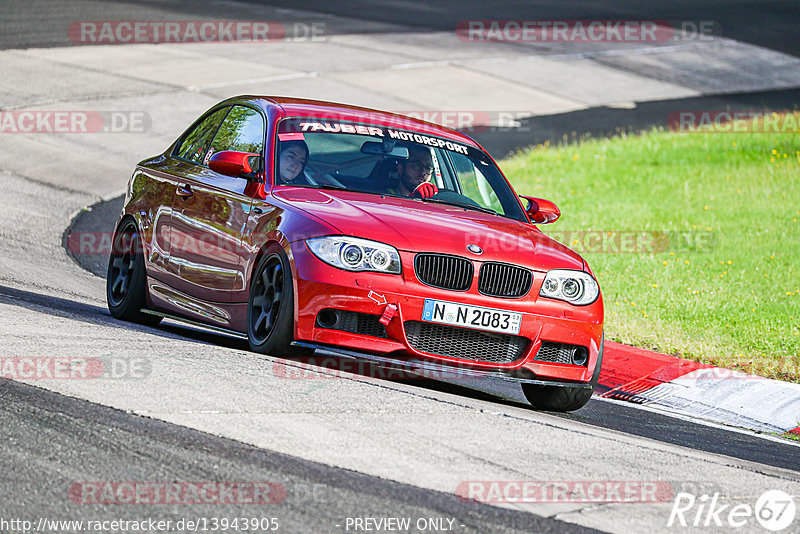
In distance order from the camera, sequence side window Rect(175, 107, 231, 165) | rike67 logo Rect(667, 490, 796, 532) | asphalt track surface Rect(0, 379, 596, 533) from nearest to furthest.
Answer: asphalt track surface Rect(0, 379, 596, 533) < rike67 logo Rect(667, 490, 796, 532) < side window Rect(175, 107, 231, 165)

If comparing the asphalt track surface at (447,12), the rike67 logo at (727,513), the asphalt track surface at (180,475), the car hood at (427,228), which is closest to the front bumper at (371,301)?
the car hood at (427,228)

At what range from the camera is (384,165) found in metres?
8.16

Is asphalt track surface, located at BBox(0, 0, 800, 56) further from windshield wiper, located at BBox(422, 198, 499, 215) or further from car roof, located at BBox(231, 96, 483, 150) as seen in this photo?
windshield wiper, located at BBox(422, 198, 499, 215)

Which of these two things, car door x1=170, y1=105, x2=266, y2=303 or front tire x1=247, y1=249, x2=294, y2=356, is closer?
front tire x1=247, y1=249, x2=294, y2=356

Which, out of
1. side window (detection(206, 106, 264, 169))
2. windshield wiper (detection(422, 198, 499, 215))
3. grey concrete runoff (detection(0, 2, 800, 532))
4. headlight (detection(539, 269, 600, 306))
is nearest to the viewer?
grey concrete runoff (detection(0, 2, 800, 532))

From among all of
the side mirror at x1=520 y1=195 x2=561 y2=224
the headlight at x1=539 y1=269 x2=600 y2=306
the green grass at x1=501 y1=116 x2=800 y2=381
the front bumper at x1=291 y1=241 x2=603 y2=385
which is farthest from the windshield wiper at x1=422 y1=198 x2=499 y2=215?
the green grass at x1=501 y1=116 x2=800 y2=381

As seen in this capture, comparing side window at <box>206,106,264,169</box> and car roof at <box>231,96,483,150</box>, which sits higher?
car roof at <box>231,96,483,150</box>

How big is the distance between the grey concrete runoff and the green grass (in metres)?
3.38

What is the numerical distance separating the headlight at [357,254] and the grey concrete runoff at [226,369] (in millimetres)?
626

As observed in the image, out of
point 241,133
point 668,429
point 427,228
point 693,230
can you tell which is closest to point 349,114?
point 241,133

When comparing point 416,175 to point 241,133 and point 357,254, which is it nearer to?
point 241,133

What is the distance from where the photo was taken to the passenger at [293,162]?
7867 mm

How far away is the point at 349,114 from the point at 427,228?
166cm

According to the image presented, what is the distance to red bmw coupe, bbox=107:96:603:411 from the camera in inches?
273
